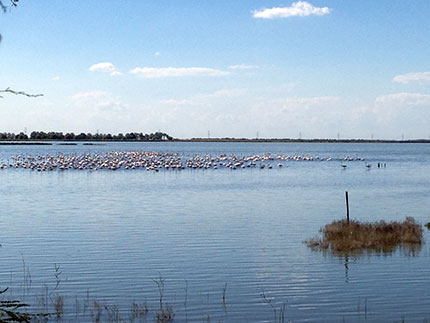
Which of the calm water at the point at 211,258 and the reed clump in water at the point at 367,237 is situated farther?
the reed clump in water at the point at 367,237

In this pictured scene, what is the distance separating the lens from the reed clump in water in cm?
1783

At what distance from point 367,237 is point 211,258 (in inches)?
197

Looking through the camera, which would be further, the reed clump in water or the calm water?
the reed clump in water

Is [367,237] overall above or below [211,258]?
above

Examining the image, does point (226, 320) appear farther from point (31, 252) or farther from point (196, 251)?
point (31, 252)

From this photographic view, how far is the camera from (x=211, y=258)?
642 inches

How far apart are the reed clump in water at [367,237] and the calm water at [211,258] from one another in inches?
26.0

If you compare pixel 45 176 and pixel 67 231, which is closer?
pixel 67 231

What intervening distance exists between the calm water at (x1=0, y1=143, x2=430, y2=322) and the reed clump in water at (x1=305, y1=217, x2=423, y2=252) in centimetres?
66

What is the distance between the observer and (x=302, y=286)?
13336 millimetres

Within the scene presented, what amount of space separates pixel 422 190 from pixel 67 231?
24545 millimetres

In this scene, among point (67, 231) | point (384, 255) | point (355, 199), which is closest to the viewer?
point (384, 255)

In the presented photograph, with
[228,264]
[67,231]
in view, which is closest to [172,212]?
[67,231]

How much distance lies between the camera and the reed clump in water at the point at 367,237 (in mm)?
17828
